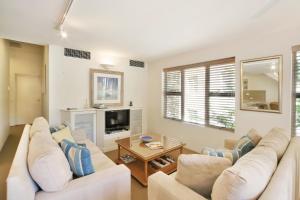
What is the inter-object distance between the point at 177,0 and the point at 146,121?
384 cm

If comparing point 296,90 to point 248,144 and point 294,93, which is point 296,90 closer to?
point 294,93

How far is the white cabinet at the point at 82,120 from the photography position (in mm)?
3306

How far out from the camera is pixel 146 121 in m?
5.11

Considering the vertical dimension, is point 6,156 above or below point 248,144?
below

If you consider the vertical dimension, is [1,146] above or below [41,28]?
below

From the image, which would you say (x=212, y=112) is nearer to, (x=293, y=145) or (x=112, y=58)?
(x=293, y=145)

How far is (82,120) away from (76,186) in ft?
7.88

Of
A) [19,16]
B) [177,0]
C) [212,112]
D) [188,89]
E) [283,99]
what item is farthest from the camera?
[188,89]

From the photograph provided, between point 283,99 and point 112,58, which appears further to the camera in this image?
point 112,58

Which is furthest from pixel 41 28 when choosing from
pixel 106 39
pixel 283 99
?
pixel 283 99

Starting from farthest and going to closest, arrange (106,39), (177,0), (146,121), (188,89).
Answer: (146,121)
(188,89)
(106,39)
(177,0)

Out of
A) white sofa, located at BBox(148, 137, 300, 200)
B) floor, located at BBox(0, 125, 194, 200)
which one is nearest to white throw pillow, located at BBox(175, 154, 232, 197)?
white sofa, located at BBox(148, 137, 300, 200)

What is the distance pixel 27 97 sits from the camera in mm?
6004

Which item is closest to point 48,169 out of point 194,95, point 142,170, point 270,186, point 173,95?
point 270,186
